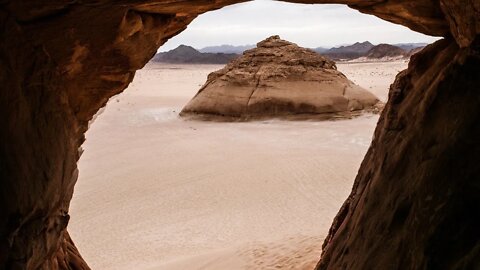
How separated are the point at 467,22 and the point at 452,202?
1.32 metres

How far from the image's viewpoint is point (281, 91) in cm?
1992

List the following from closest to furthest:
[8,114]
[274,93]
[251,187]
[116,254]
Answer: [8,114]
[116,254]
[251,187]
[274,93]

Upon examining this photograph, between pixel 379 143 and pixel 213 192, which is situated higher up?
pixel 379 143

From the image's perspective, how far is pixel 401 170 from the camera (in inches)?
168

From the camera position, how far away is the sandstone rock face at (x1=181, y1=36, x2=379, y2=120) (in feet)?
64.9

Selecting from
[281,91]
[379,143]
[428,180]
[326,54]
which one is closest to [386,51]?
[326,54]

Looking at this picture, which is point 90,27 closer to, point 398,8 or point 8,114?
point 8,114

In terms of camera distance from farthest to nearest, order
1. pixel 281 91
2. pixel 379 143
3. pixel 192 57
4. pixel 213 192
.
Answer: pixel 192 57, pixel 281 91, pixel 213 192, pixel 379 143

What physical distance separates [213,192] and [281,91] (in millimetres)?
8896

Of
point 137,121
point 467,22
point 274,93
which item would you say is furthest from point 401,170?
point 137,121

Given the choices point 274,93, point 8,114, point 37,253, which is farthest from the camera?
point 274,93

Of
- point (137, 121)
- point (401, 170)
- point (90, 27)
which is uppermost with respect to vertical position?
point (90, 27)

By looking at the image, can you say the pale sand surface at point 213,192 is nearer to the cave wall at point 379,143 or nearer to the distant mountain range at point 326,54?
the cave wall at point 379,143

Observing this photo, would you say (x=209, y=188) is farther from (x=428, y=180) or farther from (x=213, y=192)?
(x=428, y=180)
